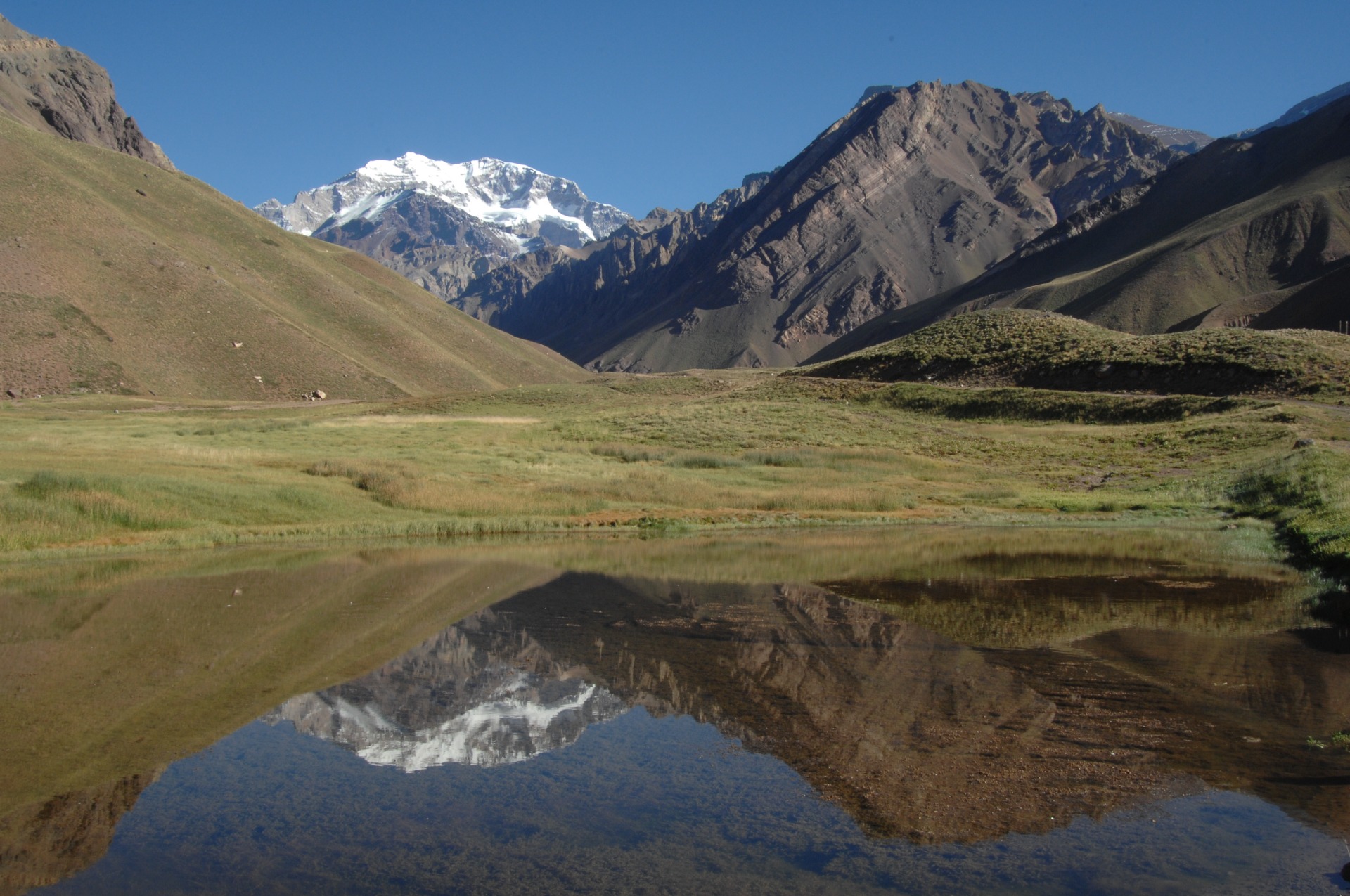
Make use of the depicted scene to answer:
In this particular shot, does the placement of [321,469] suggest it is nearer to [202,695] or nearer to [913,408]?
[202,695]

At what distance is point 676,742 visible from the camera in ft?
34.7

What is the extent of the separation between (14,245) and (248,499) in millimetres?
112356

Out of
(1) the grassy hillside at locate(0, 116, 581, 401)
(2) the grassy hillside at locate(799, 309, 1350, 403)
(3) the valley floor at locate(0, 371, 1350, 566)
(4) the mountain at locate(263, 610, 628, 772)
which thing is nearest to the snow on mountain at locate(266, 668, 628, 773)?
(4) the mountain at locate(263, 610, 628, 772)

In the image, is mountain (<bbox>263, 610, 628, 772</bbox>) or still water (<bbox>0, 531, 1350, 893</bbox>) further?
mountain (<bbox>263, 610, 628, 772</bbox>)

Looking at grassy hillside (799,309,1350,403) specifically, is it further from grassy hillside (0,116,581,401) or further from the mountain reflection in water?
grassy hillside (0,116,581,401)

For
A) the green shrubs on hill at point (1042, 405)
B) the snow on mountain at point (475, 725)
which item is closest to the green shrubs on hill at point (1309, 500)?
the snow on mountain at point (475, 725)

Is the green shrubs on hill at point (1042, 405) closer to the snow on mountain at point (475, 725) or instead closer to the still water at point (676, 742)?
the still water at point (676, 742)

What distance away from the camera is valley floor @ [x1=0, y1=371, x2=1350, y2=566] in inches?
1157

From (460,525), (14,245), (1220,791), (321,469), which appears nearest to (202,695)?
(1220,791)

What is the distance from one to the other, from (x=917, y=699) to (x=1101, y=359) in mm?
68790

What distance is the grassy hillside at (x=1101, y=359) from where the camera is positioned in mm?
62094

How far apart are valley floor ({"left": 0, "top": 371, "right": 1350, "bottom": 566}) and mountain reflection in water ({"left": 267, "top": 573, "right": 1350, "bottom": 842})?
31.2 ft

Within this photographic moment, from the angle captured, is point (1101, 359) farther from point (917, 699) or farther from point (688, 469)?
point (917, 699)

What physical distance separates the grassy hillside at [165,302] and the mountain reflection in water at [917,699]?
356 feet
